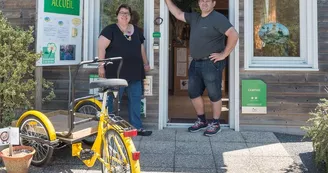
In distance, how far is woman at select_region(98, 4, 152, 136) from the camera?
453 cm

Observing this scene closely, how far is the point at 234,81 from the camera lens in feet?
16.4

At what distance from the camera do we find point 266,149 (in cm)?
422

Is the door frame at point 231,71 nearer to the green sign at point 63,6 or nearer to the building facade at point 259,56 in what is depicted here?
the building facade at point 259,56

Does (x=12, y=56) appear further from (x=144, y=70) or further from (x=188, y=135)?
(x=188, y=135)

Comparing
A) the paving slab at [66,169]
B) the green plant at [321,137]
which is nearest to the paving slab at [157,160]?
the paving slab at [66,169]

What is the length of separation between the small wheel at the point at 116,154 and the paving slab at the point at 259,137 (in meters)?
2.06

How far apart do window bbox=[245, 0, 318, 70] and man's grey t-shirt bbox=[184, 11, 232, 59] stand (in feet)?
1.56

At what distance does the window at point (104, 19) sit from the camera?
5.09 meters

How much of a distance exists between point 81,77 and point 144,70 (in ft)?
3.27

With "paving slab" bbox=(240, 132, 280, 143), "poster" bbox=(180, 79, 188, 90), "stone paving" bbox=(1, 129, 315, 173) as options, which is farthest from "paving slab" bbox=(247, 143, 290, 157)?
"poster" bbox=(180, 79, 188, 90)

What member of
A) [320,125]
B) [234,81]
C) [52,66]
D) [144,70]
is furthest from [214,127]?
[52,66]

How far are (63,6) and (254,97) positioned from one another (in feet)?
9.28

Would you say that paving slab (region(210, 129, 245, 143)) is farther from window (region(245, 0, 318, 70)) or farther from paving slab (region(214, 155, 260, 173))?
window (region(245, 0, 318, 70))

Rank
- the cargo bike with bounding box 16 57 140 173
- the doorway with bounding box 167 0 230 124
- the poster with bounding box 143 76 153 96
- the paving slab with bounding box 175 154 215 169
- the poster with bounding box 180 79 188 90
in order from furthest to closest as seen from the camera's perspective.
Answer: the poster with bounding box 180 79 188 90, the doorway with bounding box 167 0 230 124, the poster with bounding box 143 76 153 96, the paving slab with bounding box 175 154 215 169, the cargo bike with bounding box 16 57 140 173
